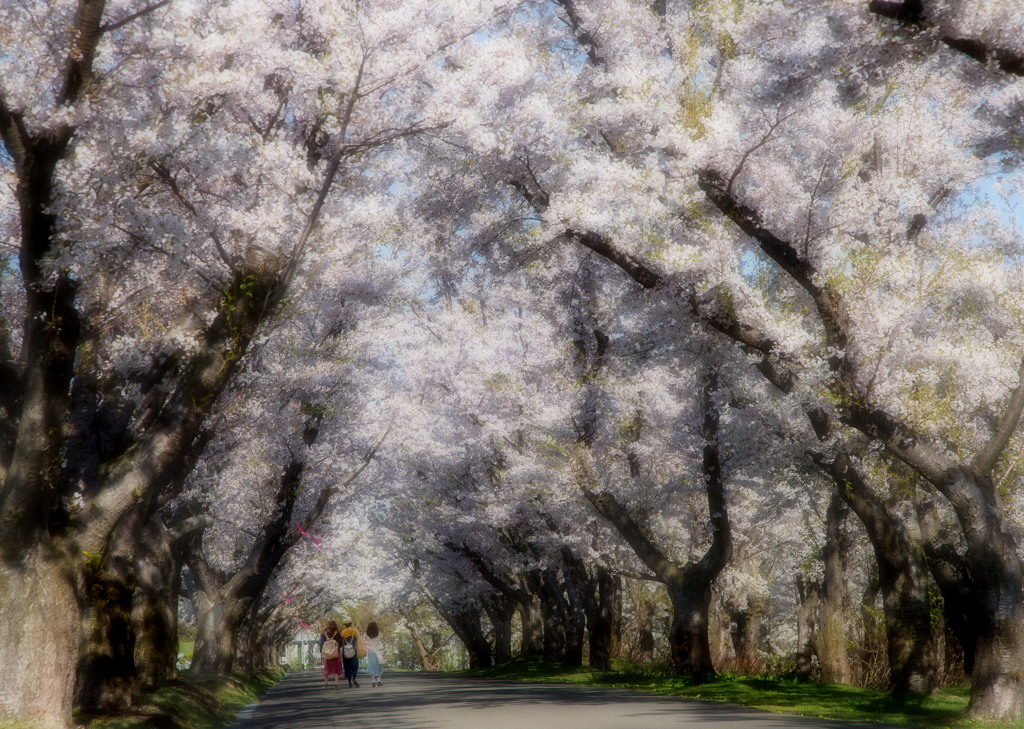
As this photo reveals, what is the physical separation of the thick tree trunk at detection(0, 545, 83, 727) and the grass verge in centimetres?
208

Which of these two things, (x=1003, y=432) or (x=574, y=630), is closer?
(x=1003, y=432)

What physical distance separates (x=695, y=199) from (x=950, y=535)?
16833 mm

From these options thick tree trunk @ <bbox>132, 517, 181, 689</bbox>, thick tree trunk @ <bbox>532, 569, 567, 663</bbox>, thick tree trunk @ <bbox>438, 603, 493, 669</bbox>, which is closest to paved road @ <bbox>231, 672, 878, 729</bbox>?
thick tree trunk @ <bbox>132, 517, 181, 689</bbox>

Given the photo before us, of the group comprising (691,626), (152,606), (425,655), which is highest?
(152,606)

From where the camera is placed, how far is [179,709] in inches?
592

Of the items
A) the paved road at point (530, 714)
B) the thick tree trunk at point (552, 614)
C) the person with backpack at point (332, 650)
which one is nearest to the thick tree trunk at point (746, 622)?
the thick tree trunk at point (552, 614)

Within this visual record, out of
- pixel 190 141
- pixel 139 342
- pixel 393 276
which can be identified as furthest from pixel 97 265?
pixel 393 276

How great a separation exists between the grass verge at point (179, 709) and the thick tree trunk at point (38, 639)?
2.08 metres

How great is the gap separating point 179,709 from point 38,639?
6.03 meters

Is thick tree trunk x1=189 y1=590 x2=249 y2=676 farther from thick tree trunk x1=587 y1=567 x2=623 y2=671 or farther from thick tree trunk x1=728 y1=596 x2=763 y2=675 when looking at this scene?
thick tree trunk x1=728 y1=596 x2=763 y2=675

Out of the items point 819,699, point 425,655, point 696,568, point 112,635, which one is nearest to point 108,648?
point 112,635

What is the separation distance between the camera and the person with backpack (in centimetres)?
2759

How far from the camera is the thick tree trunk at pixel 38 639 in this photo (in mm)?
9406

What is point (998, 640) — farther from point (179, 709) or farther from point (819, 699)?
point (179, 709)
